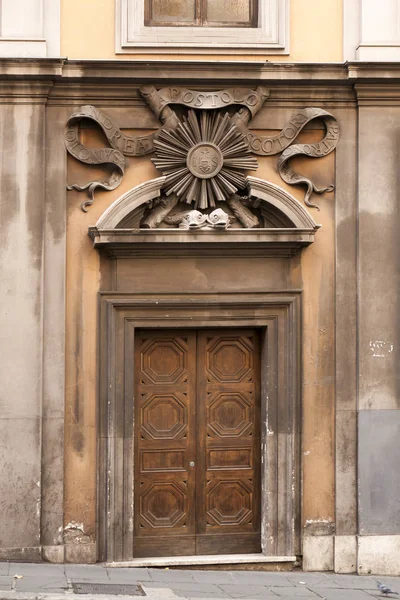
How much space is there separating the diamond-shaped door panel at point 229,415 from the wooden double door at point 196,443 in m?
0.01

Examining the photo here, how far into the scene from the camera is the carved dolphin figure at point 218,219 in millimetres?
11070

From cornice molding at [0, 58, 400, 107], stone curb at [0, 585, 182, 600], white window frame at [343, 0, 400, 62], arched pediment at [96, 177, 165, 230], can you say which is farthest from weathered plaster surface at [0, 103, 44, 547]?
white window frame at [343, 0, 400, 62]

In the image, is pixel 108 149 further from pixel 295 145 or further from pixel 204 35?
pixel 295 145

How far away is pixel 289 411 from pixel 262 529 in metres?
1.35

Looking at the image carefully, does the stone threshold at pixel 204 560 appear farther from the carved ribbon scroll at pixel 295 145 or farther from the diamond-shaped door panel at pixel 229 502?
the carved ribbon scroll at pixel 295 145

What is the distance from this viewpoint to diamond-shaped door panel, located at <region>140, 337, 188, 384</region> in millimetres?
11422

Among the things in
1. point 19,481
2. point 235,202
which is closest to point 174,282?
point 235,202

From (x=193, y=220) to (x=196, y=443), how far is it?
2.46 metres

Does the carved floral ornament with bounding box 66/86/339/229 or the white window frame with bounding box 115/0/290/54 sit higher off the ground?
the white window frame with bounding box 115/0/290/54

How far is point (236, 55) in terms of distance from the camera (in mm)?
11219

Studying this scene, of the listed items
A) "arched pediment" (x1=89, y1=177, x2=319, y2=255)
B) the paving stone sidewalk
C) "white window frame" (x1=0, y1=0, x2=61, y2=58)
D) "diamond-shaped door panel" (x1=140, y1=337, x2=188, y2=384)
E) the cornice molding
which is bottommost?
the paving stone sidewalk

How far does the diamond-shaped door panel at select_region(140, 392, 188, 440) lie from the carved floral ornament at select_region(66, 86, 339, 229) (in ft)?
6.24

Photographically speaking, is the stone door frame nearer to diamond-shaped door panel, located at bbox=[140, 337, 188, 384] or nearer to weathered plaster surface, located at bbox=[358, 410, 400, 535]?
diamond-shaped door panel, located at bbox=[140, 337, 188, 384]

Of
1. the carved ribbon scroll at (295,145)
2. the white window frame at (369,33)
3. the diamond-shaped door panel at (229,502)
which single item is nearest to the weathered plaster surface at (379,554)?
the diamond-shaped door panel at (229,502)
